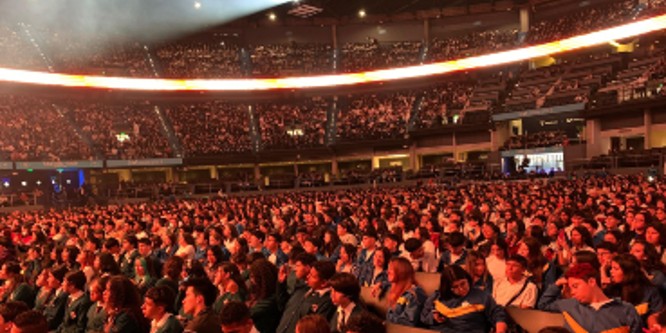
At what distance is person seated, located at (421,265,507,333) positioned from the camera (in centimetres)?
493

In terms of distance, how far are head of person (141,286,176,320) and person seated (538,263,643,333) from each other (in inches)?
132

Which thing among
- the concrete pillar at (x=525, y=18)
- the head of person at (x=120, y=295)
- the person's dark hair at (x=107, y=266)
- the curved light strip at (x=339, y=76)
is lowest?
the person's dark hair at (x=107, y=266)

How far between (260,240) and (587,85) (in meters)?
34.4

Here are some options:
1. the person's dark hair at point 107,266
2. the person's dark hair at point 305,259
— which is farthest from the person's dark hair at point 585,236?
the person's dark hair at point 107,266

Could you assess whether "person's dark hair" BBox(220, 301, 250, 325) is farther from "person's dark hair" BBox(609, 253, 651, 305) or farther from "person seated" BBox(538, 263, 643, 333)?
"person's dark hair" BBox(609, 253, 651, 305)

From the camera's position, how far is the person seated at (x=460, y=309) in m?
4.93

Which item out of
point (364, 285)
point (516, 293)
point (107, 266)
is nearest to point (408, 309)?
point (516, 293)

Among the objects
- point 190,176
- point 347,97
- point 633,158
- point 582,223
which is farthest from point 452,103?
point 582,223

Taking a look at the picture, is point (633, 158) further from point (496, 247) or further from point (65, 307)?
point (65, 307)

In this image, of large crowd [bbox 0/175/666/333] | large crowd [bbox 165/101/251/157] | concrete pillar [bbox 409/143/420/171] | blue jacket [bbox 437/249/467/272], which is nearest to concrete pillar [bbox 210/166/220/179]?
large crowd [bbox 165/101/251/157]

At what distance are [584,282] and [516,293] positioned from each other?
118cm

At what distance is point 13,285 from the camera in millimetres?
8133

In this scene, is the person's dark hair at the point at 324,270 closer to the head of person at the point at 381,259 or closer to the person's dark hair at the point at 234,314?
the head of person at the point at 381,259

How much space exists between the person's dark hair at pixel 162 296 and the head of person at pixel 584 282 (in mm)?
3427
